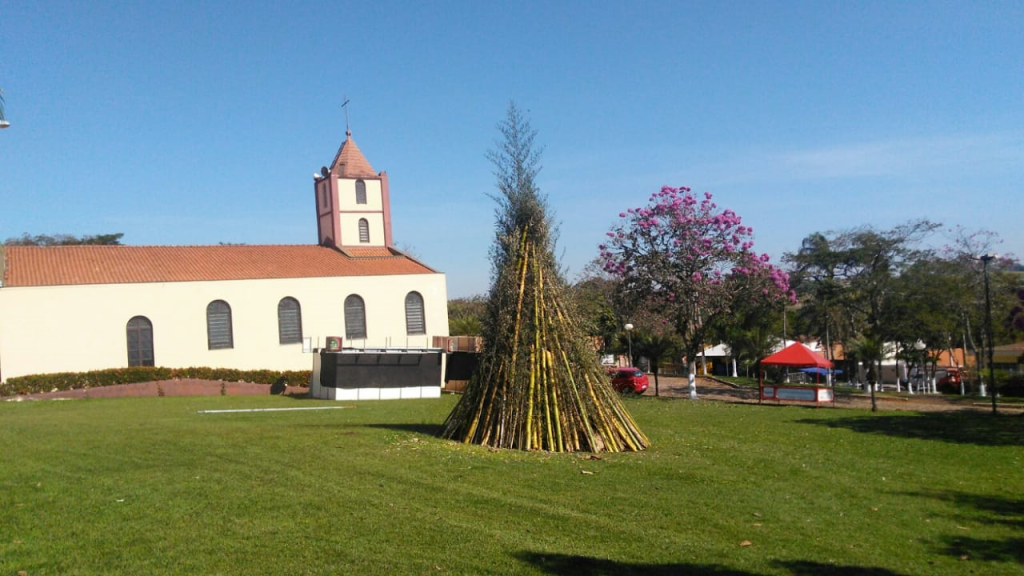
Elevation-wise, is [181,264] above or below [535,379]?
above

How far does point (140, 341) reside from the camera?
3234 centimetres

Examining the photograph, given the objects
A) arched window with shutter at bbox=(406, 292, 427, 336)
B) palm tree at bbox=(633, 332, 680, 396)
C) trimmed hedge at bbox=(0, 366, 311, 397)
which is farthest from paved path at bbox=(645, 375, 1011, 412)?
trimmed hedge at bbox=(0, 366, 311, 397)

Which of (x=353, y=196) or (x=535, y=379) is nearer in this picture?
(x=535, y=379)

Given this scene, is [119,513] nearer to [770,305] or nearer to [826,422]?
[826,422]

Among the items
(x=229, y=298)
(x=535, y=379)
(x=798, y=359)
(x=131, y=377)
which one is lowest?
(x=798, y=359)

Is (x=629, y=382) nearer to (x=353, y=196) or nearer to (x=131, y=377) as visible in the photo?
(x=353, y=196)

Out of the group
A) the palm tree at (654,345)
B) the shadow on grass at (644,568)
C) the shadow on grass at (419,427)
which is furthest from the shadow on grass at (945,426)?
the palm tree at (654,345)

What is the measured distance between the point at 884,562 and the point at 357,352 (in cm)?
2293

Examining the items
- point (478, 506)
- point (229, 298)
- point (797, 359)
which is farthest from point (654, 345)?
point (478, 506)

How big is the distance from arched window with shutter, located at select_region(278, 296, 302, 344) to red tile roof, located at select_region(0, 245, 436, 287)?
1246mm

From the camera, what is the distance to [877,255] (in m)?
36.3

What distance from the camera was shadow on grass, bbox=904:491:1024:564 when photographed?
743 centimetres

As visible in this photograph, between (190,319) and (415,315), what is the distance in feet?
34.0

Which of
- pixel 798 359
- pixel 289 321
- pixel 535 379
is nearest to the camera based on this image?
pixel 535 379
